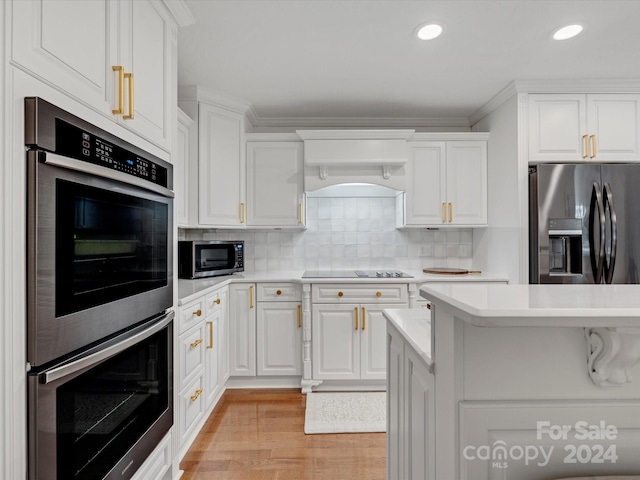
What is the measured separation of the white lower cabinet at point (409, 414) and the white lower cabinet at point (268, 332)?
1.66 meters

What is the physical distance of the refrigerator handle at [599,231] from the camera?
2676 mm

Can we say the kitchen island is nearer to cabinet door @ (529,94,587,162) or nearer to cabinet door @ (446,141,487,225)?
cabinet door @ (529,94,587,162)

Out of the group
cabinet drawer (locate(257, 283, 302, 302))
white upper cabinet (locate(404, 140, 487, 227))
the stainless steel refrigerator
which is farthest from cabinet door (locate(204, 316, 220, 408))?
the stainless steel refrigerator

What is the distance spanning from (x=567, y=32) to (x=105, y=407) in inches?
114

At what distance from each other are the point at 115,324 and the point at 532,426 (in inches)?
47.8

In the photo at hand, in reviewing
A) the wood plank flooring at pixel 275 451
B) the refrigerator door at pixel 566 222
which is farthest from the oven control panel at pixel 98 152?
the refrigerator door at pixel 566 222

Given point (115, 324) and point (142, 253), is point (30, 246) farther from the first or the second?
point (142, 253)

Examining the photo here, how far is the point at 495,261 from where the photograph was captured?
3258 millimetres

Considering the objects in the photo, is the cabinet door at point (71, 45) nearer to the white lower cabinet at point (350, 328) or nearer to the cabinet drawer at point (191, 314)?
the cabinet drawer at point (191, 314)

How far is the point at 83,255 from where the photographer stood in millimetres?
1070

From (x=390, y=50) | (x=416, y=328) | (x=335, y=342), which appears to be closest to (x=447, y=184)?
(x=390, y=50)

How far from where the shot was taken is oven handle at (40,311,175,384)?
936 mm

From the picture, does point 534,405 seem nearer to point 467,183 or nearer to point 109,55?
point 109,55

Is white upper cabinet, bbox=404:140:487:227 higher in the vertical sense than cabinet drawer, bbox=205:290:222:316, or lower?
higher
